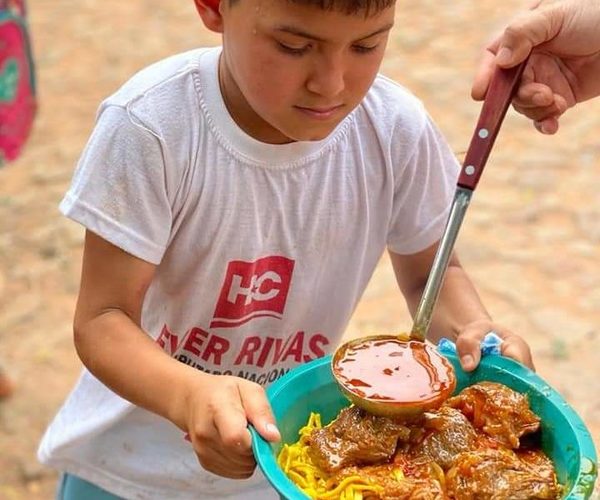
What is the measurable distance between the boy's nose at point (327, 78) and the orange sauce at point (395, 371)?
355 mm

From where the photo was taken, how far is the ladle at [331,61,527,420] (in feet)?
4.32

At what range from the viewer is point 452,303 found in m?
1.74

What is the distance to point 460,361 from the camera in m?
1.47

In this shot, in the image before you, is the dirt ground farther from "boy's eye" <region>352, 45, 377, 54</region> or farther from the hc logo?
"boy's eye" <region>352, 45, 377, 54</region>

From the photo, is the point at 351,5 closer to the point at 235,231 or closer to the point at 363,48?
the point at 363,48

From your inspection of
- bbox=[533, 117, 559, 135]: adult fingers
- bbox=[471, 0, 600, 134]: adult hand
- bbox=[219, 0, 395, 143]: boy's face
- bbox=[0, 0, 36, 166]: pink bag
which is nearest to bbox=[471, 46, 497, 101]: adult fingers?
bbox=[471, 0, 600, 134]: adult hand

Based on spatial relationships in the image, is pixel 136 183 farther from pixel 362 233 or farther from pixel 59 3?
pixel 59 3

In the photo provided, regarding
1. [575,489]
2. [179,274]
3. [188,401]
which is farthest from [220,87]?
[575,489]

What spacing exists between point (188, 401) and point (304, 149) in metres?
0.47

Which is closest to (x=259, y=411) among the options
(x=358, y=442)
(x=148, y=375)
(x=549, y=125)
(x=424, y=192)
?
(x=358, y=442)

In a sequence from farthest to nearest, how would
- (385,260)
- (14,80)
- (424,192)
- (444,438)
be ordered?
(385,260), (14,80), (424,192), (444,438)


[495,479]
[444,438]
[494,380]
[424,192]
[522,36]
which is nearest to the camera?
[495,479]

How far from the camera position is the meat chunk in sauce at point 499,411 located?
1.35 metres

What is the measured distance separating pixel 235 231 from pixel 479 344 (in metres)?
0.42
